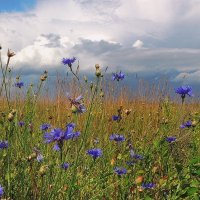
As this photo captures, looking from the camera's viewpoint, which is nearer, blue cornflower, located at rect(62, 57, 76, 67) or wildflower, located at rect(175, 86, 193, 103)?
blue cornflower, located at rect(62, 57, 76, 67)

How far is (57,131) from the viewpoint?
78.7 inches

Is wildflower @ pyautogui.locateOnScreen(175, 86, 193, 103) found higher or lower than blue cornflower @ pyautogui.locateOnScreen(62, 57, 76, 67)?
lower

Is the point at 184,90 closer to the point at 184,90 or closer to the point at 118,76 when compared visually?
the point at 184,90

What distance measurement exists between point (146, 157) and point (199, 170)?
2.46 feet

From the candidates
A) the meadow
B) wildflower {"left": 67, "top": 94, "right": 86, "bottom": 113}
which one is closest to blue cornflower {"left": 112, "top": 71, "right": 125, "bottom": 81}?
the meadow

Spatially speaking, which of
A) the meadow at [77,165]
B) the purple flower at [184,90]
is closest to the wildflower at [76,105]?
the meadow at [77,165]

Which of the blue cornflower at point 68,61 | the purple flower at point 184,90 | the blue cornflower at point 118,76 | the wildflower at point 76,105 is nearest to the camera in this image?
the wildflower at point 76,105

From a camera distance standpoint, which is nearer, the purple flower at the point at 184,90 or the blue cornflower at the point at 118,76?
the purple flower at the point at 184,90

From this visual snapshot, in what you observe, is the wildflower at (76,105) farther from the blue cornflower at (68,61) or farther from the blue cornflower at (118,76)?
the blue cornflower at (118,76)

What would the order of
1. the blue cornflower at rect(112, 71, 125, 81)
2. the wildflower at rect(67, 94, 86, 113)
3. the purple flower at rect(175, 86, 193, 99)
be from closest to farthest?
the wildflower at rect(67, 94, 86, 113) < the purple flower at rect(175, 86, 193, 99) < the blue cornflower at rect(112, 71, 125, 81)

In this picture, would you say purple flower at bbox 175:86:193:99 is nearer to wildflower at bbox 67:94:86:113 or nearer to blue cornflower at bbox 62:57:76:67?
blue cornflower at bbox 62:57:76:67

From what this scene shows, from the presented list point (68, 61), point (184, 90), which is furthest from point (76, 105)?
point (184, 90)

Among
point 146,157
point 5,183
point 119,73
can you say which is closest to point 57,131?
point 5,183

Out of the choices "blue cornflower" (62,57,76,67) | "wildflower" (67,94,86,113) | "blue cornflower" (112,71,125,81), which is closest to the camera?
"wildflower" (67,94,86,113)
